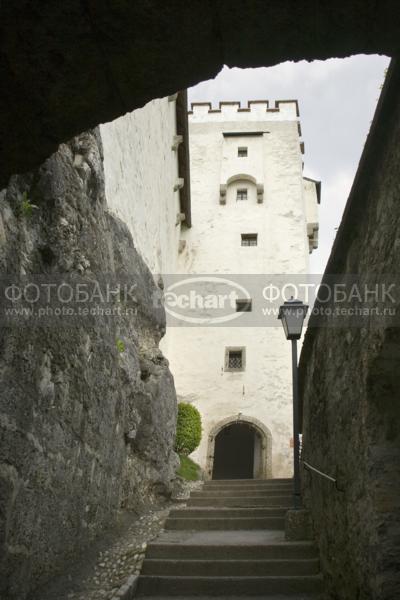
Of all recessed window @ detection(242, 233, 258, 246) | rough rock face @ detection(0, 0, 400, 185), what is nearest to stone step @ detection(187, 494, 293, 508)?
rough rock face @ detection(0, 0, 400, 185)

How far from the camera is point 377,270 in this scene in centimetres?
281

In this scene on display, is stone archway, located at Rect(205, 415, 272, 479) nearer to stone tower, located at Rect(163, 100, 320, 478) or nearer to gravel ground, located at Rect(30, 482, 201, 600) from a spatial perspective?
stone tower, located at Rect(163, 100, 320, 478)

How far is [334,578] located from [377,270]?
2286mm

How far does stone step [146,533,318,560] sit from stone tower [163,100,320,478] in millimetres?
7472

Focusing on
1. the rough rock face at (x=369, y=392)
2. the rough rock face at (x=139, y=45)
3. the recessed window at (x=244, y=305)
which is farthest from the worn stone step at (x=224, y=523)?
the recessed window at (x=244, y=305)

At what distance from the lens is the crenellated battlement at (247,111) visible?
1786 centimetres

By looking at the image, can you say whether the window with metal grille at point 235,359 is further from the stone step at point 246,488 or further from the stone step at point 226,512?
the stone step at point 226,512

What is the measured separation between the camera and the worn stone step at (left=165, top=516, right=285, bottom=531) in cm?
558

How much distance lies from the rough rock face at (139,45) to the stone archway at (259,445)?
11.0 meters

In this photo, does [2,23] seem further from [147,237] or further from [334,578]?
[147,237]

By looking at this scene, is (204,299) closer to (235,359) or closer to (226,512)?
(235,359)

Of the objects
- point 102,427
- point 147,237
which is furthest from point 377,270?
point 147,237

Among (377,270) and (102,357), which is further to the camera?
(102,357)

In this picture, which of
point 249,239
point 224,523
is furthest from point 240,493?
point 249,239
